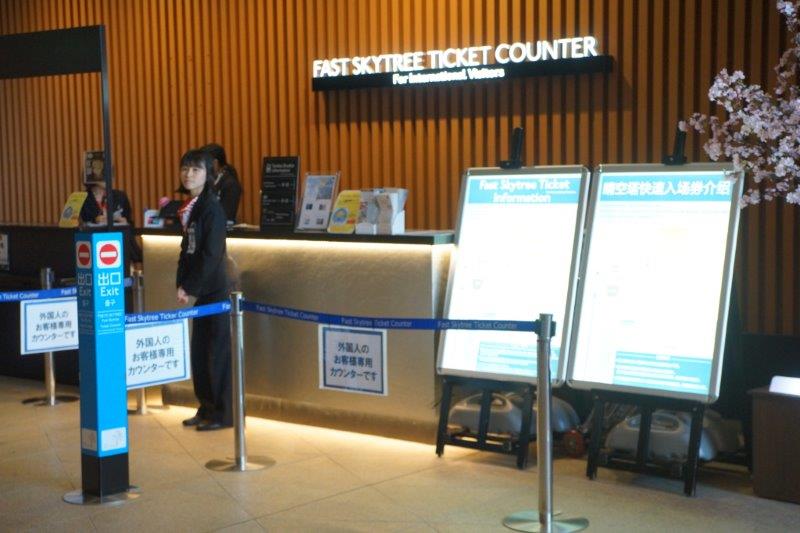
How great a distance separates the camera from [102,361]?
554cm

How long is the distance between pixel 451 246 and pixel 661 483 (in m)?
1.80

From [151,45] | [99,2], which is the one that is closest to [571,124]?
[151,45]

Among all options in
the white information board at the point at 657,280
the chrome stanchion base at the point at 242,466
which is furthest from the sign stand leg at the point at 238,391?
the white information board at the point at 657,280

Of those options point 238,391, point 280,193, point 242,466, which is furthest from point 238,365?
point 280,193

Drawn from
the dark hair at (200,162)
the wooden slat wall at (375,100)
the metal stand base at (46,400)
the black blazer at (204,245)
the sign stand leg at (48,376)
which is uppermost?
the wooden slat wall at (375,100)

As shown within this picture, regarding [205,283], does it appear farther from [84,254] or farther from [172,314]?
[84,254]

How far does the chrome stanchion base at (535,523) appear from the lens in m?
4.98

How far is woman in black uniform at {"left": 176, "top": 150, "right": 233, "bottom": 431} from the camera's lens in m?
6.91

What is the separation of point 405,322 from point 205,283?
6.11ft

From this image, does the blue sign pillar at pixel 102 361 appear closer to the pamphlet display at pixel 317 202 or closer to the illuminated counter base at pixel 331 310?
the illuminated counter base at pixel 331 310

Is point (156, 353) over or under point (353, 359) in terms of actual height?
over

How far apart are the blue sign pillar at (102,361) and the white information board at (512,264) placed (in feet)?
5.81

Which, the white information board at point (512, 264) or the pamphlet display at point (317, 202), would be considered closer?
the white information board at point (512, 264)

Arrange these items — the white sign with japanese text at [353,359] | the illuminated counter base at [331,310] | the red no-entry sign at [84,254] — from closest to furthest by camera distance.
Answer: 1. the red no-entry sign at [84,254]
2. the white sign with japanese text at [353,359]
3. the illuminated counter base at [331,310]
